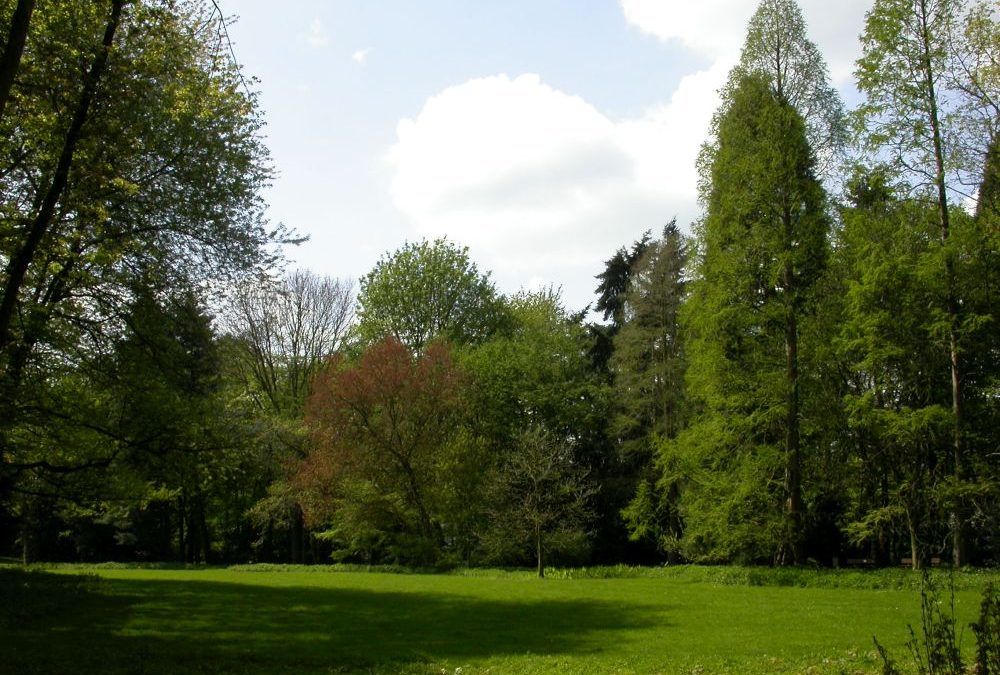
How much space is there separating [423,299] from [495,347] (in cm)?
715

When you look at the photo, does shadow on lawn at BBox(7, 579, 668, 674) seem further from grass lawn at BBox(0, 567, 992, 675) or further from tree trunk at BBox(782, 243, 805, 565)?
tree trunk at BBox(782, 243, 805, 565)

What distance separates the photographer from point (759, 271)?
2620 centimetres

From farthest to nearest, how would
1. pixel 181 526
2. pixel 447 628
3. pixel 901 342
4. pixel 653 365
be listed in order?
pixel 181 526
pixel 653 365
pixel 901 342
pixel 447 628

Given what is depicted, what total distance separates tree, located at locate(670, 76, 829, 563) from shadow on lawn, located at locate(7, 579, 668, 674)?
8681mm

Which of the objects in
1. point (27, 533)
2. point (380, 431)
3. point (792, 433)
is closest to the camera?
point (792, 433)

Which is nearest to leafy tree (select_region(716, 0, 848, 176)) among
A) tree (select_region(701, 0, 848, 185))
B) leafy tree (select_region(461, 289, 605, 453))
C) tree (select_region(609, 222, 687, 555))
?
tree (select_region(701, 0, 848, 185))

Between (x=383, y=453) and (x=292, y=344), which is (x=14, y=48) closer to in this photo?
(x=383, y=453)

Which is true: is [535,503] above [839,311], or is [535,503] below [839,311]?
below

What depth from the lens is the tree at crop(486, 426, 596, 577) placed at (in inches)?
1217

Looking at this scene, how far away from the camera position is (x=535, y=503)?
30844 mm

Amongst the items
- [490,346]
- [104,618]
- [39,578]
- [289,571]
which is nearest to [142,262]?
[104,618]

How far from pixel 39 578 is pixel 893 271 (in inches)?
989

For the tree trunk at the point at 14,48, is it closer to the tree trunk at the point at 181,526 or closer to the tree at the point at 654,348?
the tree at the point at 654,348

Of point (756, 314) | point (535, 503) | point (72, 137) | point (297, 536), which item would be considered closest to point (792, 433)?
point (756, 314)
